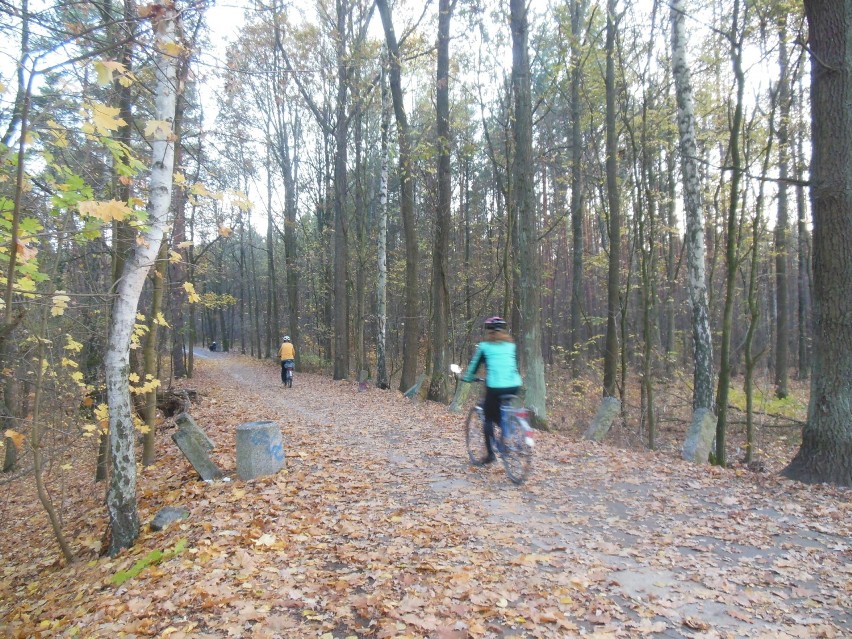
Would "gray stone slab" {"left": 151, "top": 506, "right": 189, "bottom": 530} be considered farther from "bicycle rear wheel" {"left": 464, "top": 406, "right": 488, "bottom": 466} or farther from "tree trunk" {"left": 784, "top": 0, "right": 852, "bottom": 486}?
"tree trunk" {"left": 784, "top": 0, "right": 852, "bottom": 486}

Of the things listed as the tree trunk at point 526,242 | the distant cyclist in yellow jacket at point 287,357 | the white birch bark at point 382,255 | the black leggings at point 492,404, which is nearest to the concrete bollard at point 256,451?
the black leggings at point 492,404

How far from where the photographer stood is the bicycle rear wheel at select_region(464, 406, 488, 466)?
7.20 m

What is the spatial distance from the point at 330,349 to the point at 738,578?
25.6 metres

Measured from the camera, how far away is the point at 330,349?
28469 millimetres

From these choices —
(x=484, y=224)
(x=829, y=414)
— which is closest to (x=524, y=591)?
(x=829, y=414)

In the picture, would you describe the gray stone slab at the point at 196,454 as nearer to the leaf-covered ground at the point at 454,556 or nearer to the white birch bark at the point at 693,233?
the leaf-covered ground at the point at 454,556

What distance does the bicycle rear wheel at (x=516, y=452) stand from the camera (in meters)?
6.30

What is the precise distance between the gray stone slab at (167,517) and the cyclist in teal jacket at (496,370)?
12.6 feet

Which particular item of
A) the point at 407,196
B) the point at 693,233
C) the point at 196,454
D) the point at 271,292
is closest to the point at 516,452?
the point at 196,454

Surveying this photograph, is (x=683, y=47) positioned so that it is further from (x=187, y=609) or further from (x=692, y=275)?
(x=187, y=609)

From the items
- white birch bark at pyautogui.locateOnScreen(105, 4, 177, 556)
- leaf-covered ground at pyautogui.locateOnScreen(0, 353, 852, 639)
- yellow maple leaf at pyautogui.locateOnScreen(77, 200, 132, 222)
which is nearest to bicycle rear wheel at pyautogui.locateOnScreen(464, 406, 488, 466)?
leaf-covered ground at pyautogui.locateOnScreen(0, 353, 852, 639)

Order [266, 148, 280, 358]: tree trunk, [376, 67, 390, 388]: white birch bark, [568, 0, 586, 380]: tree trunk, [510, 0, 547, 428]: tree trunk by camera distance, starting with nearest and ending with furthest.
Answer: [510, 0, 547, 428]: tree trunk, [568, 0, 586, 380]: tree trunk, [376, 67, 390, 388]: white birch bark, [266, 148, 280, 358]: tree trunk

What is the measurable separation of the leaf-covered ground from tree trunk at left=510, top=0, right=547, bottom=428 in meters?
2.56

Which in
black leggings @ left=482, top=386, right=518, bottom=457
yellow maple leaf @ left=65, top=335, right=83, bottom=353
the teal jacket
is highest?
yellow maple leaf @ left=65, top=335, right=83, bottom=353
